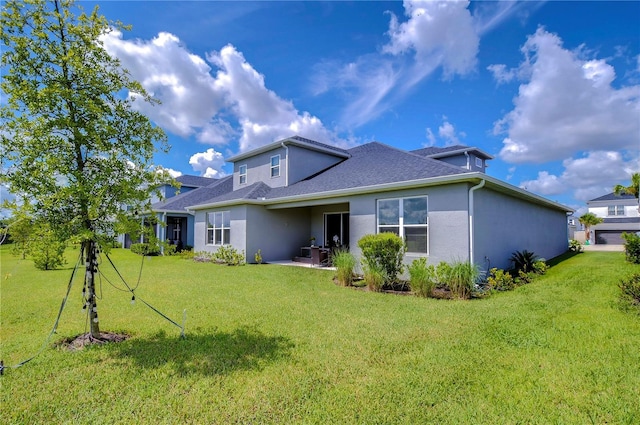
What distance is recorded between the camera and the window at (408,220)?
31.3 ft

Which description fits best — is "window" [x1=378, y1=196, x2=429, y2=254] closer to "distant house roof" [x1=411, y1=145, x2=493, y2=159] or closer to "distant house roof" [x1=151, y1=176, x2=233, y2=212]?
"distant house roof" [x1=411, y1=145, x2=493, y2=159]

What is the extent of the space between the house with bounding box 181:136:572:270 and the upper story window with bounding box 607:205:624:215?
85.6 ft

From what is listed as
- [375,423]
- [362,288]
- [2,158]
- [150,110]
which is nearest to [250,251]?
[362,288]

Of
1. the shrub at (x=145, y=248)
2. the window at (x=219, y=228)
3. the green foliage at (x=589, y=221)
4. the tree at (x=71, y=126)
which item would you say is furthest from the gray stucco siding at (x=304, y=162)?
the green foliage at (x=589, y=221)

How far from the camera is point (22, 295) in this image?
8250 millimetres

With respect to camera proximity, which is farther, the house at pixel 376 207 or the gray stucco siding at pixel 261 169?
the gray stucco siding at pixel 261 169

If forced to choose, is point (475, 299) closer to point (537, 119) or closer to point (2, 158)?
point (2, 158)

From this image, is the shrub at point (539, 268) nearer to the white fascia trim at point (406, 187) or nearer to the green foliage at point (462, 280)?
the white fascia trim at point (406, 187)

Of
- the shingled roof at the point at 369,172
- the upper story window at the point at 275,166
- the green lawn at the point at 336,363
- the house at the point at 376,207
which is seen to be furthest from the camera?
the upper story window at the point at 275,166

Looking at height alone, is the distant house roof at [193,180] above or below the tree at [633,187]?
above

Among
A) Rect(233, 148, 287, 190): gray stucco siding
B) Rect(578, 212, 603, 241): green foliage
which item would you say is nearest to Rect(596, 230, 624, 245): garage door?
Rect(578, 212, 603, 241): green foliage

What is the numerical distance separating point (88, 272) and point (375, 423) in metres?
4.51

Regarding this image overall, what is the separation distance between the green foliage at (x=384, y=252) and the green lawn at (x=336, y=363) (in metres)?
1.76

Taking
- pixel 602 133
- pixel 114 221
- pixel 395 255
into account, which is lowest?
pixel 395 255
